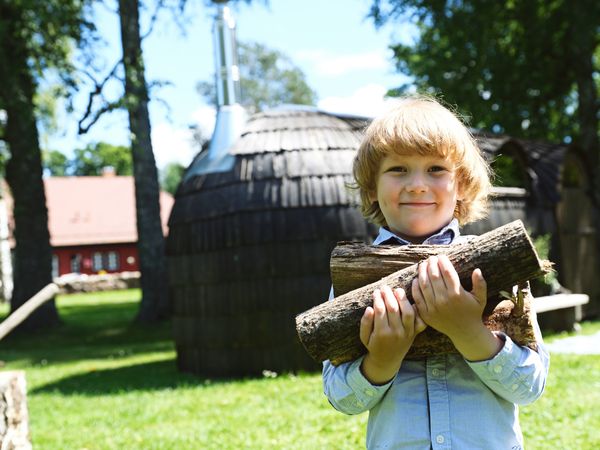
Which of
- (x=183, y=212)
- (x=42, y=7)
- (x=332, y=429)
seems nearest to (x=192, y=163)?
(x=183, y=212)

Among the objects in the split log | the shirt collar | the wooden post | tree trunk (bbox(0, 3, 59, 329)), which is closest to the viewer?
the shirt collar

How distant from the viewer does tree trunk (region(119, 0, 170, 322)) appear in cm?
1525

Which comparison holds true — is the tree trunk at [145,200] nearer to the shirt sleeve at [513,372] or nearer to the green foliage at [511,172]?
the green foliage at [511,172]

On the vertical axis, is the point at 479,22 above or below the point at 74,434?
above

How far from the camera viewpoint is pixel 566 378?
704 centimetres

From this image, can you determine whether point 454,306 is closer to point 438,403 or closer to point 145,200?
point 438,403

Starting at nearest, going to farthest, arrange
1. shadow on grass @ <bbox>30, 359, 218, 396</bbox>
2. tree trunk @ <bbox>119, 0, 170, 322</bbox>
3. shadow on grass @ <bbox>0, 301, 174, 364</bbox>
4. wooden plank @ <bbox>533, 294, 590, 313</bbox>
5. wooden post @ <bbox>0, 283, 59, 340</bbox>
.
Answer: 1. wooden post @ <bbox>0, 283, 59, 340</bbox>
2. shadow on grass @ <bbox>30, 359, 218, 396</bbox>
3. wooden plank @ <bbox>533, 294, 590, 313</bbox>
4. shadow on grass @ <bbox>0, 301, 174, 364</bbox>
5. tree trunk @ <bbox>119, 0, 170, 322</bbox>

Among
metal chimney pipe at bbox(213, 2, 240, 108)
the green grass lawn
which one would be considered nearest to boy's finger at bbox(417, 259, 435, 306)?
the green grass lawn

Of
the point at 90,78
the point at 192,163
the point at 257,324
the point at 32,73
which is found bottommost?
the point at 257,324

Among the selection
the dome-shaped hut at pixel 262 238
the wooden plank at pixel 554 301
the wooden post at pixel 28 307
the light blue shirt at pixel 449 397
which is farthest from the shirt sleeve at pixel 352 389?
the wooden plank at pixel 554 301

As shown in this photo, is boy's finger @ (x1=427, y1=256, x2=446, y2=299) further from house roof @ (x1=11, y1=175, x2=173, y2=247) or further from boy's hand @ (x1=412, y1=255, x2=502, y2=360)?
house roof @ (x1=11, y1=175, x2=173, y2=247)

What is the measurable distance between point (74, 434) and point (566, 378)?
16.2ft

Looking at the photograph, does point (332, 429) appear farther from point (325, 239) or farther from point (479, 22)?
point (479, 22)

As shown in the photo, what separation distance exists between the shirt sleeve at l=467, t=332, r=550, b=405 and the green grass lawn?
3.21 metres
